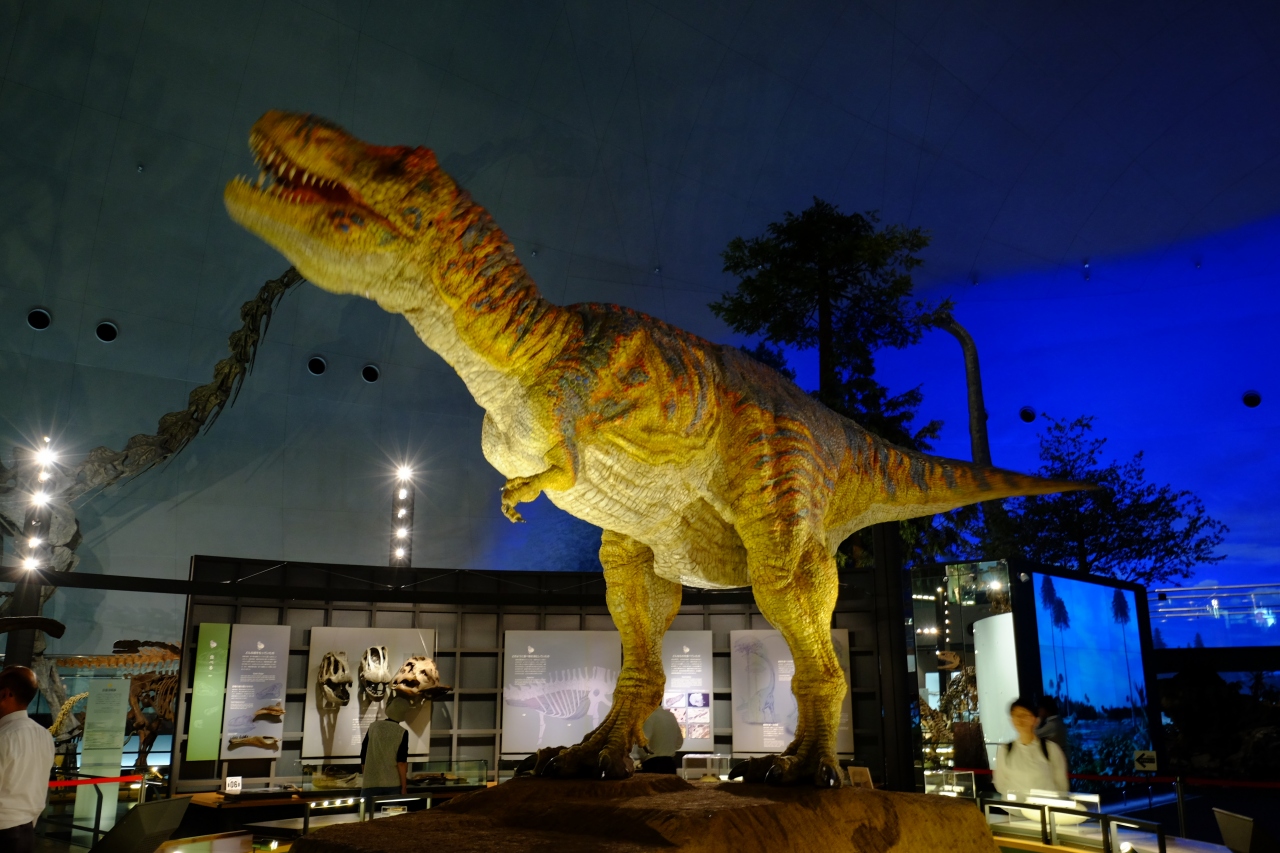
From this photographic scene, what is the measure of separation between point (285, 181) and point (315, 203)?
129 millimetres

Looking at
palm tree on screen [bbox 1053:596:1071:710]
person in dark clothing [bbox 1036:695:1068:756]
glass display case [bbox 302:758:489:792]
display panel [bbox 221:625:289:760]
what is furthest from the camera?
palm tree on screen [bbox 1053:596:1071:710]

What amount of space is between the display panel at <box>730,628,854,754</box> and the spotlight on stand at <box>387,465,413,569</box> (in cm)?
1008

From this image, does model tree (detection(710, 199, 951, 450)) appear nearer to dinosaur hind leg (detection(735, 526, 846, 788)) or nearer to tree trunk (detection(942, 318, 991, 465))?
tree trunk (detection(942, 318, 991, 465))

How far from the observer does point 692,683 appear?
1127 cm

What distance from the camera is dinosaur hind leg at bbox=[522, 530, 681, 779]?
3889 mm

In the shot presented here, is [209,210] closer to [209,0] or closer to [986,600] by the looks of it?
[209,0]

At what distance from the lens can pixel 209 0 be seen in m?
14.2

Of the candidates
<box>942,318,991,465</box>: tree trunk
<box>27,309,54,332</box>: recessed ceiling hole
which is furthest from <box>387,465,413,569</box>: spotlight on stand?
<box>942,318,991,465</box>: tree trunk

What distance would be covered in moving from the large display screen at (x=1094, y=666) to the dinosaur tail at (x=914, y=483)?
24.6ft

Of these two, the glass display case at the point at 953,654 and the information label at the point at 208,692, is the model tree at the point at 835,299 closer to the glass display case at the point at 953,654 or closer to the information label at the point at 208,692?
the glass display case at the point at 953,654

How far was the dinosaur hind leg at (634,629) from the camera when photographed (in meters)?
3.89

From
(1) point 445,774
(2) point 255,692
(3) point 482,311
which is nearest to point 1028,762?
(3) point 482,311

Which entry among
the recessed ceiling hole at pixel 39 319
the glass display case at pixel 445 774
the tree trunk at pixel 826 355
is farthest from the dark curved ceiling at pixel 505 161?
the glass display case at pixel 445 774

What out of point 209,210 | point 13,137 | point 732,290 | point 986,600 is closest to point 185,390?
point 209,210
